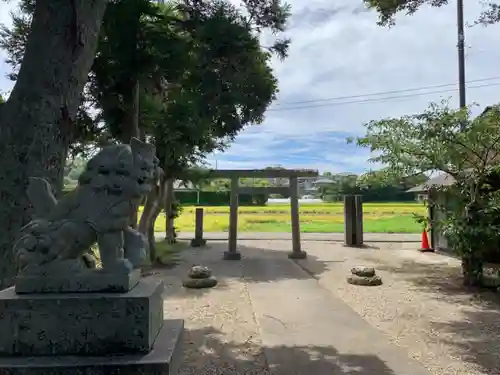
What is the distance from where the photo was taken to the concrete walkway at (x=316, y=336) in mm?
3887

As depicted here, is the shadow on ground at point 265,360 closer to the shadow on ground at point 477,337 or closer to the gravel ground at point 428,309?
the gravel ground at point 428,309

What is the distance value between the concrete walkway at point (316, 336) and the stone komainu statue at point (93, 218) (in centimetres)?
241

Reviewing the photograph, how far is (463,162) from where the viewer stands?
742 cm

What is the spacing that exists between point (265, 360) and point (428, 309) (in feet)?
10.4

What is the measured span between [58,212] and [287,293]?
559 centimetres

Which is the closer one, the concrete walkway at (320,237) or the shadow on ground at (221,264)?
the shadow on ground at (221,264)

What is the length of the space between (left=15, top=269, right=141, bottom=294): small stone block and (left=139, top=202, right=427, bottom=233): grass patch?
14.7 meters

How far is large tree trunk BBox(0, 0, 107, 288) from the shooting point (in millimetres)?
3105

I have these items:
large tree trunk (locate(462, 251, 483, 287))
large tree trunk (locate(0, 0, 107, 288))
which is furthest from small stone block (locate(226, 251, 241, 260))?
large tree trunk (locate(0, 0, 107, 288))

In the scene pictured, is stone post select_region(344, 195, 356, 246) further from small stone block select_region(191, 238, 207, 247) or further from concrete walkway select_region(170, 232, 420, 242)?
small stone block select_region(191, 238, 207, 247)

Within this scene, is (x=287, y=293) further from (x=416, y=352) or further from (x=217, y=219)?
(x=217, y=219)

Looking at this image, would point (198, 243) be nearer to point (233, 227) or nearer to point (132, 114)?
point (233, 227)

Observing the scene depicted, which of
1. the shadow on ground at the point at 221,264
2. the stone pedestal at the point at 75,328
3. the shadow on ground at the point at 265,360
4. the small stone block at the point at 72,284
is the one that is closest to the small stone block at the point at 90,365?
the stone pedestal at the point at 75,328

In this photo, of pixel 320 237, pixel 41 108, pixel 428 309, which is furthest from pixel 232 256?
pixel 41 108
